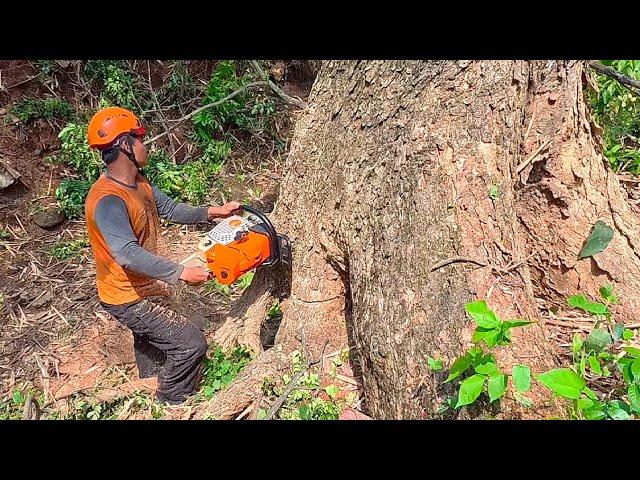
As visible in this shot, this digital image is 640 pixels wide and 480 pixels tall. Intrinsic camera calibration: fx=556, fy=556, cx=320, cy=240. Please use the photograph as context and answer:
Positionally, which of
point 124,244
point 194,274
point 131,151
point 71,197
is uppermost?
point 71,197

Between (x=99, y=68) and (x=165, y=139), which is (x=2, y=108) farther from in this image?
(x=165, y=139)

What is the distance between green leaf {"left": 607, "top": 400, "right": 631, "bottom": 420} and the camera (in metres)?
2.03

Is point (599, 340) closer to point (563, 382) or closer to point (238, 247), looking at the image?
point (563, 382)

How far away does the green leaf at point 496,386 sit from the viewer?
194 centimetres

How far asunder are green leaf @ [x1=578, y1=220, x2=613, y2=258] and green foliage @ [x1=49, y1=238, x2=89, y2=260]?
4774 mm

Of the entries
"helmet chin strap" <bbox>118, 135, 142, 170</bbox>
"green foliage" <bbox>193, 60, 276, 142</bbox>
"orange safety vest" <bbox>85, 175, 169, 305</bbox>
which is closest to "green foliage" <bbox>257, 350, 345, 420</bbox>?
"orange safety vest" <bbox>85, 175, 169, 305</bbox>

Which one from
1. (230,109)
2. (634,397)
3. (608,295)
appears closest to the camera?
(634,397)

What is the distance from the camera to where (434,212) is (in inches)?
102

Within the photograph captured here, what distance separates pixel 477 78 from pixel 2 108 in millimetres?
6307

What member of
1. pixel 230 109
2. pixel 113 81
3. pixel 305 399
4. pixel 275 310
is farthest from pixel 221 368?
pixel 113 81

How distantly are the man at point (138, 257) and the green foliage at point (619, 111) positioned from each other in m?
3.26

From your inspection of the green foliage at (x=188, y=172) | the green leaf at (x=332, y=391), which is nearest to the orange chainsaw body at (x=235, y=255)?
the green leaf at (x=332, y=391)

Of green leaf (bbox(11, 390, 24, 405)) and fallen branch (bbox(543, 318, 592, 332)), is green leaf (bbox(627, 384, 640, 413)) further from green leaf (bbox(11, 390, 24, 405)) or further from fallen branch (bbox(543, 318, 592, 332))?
green leaf (bbox(11, 390, 24, 405))

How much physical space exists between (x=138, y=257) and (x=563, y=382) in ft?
7.66
